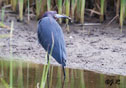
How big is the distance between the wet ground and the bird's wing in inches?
29.6

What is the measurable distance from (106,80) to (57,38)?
0.75m

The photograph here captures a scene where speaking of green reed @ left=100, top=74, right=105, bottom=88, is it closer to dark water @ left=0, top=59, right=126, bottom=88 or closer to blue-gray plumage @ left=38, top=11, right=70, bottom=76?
dark water @ left=0, top=59, right=126, bottom=88

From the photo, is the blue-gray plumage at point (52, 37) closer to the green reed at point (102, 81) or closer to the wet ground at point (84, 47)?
the green reed at point (102, 81)

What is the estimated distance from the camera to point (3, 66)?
17.4 ft

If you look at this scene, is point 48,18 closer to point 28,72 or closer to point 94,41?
point 28,72

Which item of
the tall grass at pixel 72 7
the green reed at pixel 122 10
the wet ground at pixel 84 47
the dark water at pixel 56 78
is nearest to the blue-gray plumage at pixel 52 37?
the dark water at pixel 56 78

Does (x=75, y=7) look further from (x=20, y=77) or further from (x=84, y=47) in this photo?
(x=20, y=77)

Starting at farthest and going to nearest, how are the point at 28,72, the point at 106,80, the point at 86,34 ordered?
the point at 86,34, the point at 28,72, the point at 106,80

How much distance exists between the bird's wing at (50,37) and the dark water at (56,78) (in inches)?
7.9

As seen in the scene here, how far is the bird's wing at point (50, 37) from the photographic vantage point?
15.1ft

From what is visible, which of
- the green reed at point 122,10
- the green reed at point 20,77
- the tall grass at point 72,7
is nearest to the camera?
the green reed at point 20,77

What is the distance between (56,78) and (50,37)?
508mm

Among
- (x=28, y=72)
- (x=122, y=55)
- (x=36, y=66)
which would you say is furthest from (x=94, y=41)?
(x=28, y=72)

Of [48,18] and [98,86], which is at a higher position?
[48,18]
